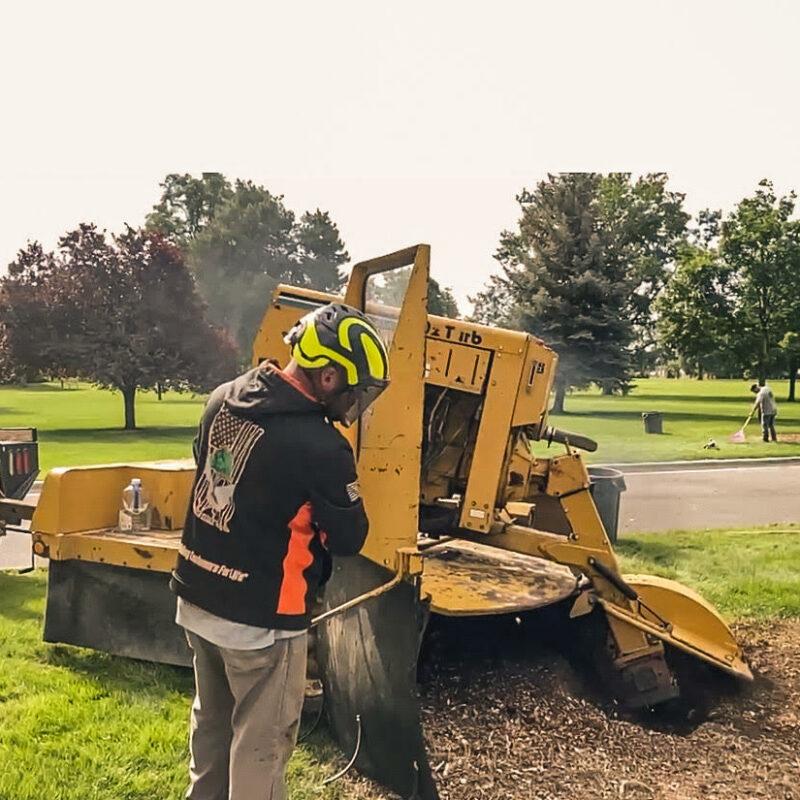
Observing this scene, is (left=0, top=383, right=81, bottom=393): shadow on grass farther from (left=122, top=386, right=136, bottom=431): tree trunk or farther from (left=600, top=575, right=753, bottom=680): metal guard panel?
(left=600, top=575, right=753, bottom=680): metal guard panel

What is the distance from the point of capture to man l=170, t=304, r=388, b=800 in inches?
97.8

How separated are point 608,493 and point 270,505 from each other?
577 cm

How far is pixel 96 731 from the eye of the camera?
3.93 m

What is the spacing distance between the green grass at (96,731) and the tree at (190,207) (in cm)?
1988

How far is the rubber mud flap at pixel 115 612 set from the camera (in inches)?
180

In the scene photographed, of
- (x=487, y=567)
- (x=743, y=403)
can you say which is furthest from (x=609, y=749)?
(x=743, y=403)

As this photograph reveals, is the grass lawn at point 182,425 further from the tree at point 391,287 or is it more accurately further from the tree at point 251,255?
the tree at point 391,287

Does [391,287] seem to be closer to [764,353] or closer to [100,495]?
[100,495]

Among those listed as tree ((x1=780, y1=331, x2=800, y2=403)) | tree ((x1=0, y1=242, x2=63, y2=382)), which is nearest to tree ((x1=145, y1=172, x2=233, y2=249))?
tree ((x1=0, y1=242, x2=63, y2=382))

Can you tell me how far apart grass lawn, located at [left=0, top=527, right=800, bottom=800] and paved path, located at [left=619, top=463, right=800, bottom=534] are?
392cm

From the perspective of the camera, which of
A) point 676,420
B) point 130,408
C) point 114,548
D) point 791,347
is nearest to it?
point 114,548

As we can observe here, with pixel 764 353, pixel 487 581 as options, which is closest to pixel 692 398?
pixel 764 353

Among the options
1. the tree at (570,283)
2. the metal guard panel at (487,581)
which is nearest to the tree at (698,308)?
the tree at (570,283)

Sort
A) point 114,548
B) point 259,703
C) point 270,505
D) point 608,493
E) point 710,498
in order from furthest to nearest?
point 710,498 < point 608,493 < point 114,548 < point 259,703 < point 270,505
